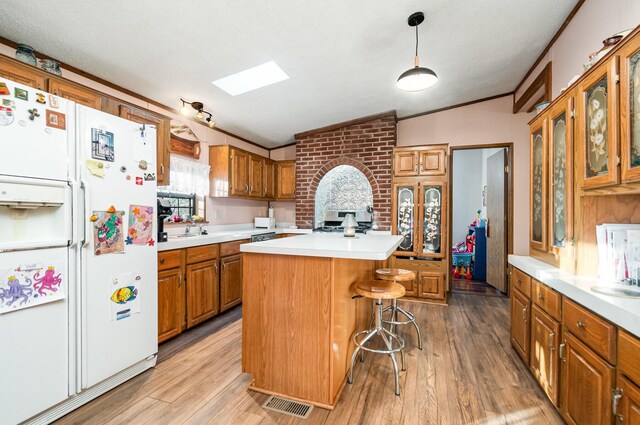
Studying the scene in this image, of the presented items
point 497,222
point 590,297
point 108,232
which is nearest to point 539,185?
point 590,297

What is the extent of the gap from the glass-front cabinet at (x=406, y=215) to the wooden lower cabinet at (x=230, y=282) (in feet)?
7.27

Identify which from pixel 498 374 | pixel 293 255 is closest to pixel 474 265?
pixel 498 374

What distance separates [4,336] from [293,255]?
1.51 m

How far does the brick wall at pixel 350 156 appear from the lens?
14.3 ft

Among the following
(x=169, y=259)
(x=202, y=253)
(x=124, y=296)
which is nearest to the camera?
(x=124, y=296)

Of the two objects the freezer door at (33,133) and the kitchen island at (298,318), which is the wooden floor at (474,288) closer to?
the kitchen island at (298,318)

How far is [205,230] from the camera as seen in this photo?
3.80m

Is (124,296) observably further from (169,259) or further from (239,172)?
(239,172)

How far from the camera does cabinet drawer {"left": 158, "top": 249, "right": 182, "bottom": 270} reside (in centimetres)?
255

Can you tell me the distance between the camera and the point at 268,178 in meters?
4.90

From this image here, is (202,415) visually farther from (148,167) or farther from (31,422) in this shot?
(148,167)

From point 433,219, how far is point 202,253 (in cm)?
302

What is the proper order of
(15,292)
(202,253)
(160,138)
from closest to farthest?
(15,292)
(160,138)
(202,253)

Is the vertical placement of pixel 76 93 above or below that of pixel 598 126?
above
